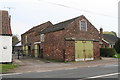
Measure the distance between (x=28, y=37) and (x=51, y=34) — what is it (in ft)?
48.1

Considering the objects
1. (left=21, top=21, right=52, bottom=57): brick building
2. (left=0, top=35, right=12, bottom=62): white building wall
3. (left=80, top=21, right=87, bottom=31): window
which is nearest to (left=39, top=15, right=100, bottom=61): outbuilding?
(left=80, top=21, right=87, bottom=31): window

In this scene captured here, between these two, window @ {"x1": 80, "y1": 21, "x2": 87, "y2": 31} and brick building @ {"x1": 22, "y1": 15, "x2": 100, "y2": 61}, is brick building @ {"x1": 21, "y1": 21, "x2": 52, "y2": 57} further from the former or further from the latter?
window @ {"x1": 80, "y1": 21, "x2": 87, "y2": 31}

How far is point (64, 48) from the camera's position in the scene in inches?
1017

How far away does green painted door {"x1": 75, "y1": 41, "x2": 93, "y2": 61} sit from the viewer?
88.0 ft

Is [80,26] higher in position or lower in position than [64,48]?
higher

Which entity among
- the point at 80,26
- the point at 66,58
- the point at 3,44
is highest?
the point at 80,26

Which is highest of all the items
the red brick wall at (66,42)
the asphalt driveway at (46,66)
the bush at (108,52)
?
the red brick wall at (66,42)

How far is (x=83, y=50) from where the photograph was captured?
2752 cm

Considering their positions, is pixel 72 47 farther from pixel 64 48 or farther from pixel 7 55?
pixel 7 55

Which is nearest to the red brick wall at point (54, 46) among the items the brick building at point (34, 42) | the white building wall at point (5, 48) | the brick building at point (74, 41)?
the brick building at point (74, 41)

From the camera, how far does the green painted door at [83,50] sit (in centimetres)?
2683

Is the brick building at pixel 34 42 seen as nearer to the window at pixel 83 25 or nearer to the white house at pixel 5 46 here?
the window at pixel 83 25

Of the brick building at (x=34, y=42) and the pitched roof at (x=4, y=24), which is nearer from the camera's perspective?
the pitched roof at (x=4, y=24)

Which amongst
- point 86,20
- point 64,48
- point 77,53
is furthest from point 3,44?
point 86,20
